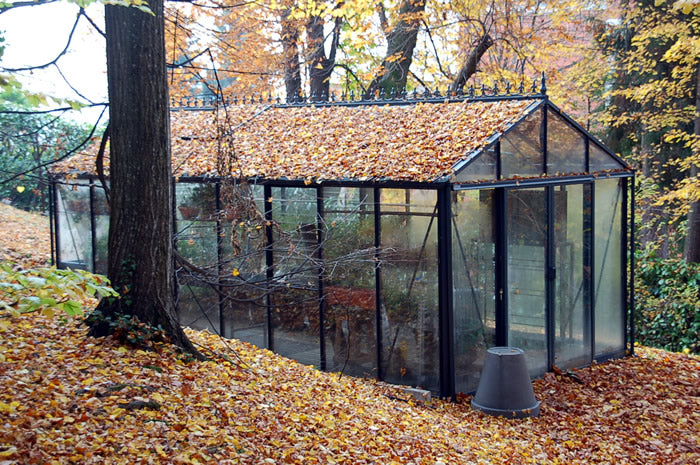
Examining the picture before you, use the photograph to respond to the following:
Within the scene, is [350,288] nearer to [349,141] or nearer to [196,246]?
[349,141]

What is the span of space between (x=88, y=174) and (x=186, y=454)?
7905mm

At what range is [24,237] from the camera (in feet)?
49.2

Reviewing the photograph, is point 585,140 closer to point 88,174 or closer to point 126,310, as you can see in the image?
point 126,310

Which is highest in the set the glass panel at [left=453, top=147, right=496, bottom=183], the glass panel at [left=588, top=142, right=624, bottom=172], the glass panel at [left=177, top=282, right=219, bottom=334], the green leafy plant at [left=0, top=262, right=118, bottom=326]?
the glass panel at [left=588, top=142, right=624, bottom=172]

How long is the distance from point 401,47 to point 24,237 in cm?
935

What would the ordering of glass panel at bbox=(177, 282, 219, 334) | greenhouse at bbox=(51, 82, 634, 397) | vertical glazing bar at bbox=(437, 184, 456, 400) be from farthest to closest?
glass panel at bbox=(177, 282, 219, 334) → greenhouse at bbox=(51, 82, 634, 397) → vertical glazing bar at bbox=(437, 184, 456, 400)

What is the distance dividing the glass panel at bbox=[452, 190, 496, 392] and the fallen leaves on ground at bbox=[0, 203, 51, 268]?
716 cm

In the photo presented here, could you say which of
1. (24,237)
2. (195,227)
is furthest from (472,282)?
(24,237)

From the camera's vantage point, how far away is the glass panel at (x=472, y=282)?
8.65 metres

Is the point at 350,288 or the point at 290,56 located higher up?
the point at 290,56

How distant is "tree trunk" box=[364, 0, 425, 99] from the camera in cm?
1568

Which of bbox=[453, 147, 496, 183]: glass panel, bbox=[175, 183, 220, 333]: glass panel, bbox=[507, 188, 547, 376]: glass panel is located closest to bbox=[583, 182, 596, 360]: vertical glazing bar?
bbox=[507, 188, 547, 376]: glass panel

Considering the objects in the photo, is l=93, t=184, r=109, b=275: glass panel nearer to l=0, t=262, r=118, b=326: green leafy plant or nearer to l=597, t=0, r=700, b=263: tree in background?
l=0, t=262, r=118, b=326: green leafy plant

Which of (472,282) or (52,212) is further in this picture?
(52,212)
